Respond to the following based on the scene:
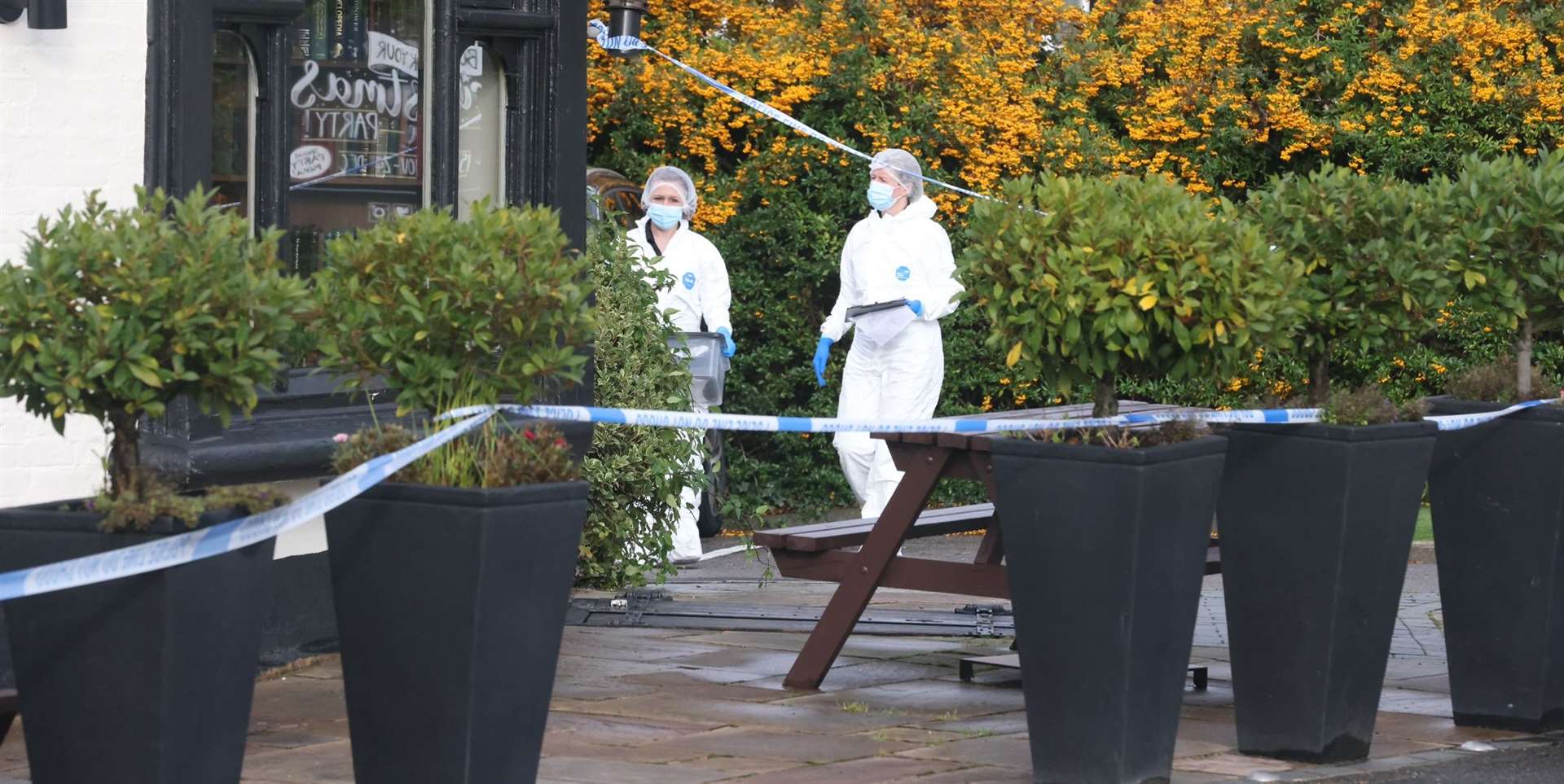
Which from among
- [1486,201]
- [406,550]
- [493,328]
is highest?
[1486,201]

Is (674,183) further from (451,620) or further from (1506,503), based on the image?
(451,620)

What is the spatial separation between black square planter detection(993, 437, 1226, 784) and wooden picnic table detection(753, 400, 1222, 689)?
1008mm

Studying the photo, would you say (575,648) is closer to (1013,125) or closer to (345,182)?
(345,182)

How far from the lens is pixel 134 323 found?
13.4 ft

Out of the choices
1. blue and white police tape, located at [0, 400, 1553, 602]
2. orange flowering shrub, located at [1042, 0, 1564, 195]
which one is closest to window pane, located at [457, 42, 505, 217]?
blue and white police tape, located at [0, 400, 1553, 602]

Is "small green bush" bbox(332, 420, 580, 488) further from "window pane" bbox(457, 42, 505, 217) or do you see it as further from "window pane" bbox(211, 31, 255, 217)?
"window pane" bbox(457, 42, 505, 217)

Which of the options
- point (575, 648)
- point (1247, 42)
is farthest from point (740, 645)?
point (1247, 42)

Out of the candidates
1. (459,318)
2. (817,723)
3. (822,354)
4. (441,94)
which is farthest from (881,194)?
(459,318)

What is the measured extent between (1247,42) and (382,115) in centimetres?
656

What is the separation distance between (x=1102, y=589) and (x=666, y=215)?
6.24m

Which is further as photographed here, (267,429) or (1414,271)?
(267,429)

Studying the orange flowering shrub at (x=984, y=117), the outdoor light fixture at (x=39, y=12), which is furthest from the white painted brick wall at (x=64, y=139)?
the orange flowering shrub at (x=984, y=117)

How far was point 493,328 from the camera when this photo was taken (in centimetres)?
477

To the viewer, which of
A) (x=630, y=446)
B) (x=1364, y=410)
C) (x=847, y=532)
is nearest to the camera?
(x=1364, y=410)
